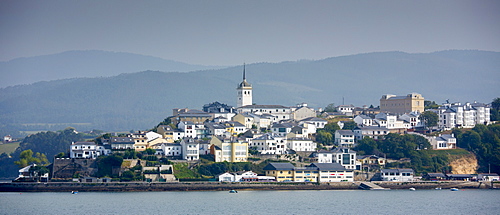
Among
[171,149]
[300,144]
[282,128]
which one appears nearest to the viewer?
[171,149]

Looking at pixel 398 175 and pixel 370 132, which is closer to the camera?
pixel 398 175

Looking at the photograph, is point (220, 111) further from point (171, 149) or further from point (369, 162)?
point (369, 162)

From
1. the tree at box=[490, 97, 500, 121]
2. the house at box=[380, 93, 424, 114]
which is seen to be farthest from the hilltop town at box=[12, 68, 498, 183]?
the house at box=[380, 93, 424, 114]

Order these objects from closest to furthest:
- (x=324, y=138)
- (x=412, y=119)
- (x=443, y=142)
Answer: (x=324, y=138), (x=443, y=142), (x=412, y=119)

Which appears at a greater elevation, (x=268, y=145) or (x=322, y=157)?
(x=268, y=145)

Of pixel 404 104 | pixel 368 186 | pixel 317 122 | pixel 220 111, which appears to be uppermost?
pixel 404 104

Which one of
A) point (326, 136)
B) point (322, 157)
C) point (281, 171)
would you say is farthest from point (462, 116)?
point (281, 171)
